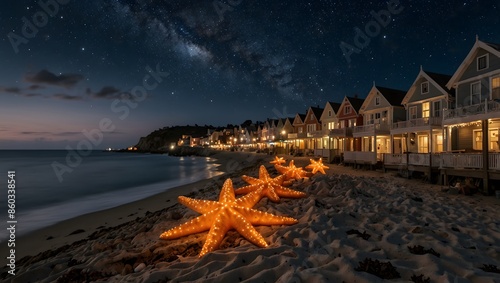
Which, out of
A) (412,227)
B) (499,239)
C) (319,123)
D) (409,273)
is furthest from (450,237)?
(319,123)

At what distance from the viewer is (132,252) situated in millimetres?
5961

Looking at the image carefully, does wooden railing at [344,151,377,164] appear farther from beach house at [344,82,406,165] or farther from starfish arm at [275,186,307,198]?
starfish arm at [275,186,307,198]

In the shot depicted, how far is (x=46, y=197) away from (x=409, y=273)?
27.4 metres

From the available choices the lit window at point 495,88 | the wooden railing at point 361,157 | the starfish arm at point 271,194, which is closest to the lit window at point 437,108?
the lit window at point 495,88

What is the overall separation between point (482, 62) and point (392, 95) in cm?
1309

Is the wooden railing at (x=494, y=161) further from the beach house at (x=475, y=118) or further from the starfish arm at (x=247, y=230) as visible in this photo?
the starfish arm at (x=247, y=230)

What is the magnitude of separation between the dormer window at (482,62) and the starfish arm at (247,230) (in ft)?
74.6

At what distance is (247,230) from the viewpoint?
5.50m

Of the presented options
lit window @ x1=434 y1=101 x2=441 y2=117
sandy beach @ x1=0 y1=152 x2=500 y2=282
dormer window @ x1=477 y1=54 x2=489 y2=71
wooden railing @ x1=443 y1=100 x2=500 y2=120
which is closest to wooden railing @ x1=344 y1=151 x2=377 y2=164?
wooden railing @ x1=443 y1=100 x2=500 y2=120

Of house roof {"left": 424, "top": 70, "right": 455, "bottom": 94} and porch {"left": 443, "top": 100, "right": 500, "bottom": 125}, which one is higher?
house roof {"left": 424, "top": 70, "right": 455, "bottom": 94}

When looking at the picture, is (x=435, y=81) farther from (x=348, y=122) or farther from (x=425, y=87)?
(x=348, y=122)

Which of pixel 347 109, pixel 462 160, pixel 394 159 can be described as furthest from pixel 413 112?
pixel 462 160

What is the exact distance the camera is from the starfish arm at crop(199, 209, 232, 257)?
516 cm

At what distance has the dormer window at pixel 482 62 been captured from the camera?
19.1 meters
